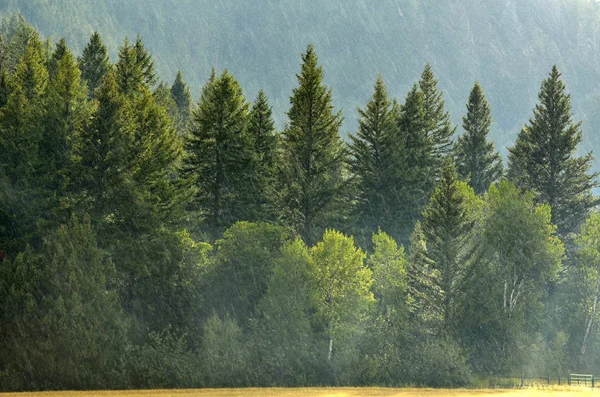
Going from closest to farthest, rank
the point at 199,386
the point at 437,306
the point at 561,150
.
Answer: the point at 199,386
the point at 437,306
the point at 561,150

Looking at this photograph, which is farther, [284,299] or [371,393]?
[284,299]

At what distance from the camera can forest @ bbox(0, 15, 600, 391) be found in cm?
5309

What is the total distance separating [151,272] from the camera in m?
60.0

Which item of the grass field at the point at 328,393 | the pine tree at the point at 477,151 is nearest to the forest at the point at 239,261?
the grass field at the point at 328,393

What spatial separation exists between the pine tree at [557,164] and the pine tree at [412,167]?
9040 mm

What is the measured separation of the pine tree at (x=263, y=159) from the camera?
70.8m

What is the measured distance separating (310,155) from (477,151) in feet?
97.4

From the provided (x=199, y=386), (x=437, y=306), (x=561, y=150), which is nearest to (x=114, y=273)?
(x=199, y=386)

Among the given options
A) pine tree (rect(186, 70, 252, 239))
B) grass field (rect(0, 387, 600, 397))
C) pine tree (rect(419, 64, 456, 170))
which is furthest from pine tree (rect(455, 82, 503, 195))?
grass field (rect(0, 387, 600, 397))

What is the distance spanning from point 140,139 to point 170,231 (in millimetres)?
6995

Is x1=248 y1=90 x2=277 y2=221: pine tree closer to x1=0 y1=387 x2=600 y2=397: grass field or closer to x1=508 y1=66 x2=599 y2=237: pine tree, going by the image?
x1=0 y1=387 x2=600 y2=397: grass field

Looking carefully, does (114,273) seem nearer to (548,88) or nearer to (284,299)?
(284,299)

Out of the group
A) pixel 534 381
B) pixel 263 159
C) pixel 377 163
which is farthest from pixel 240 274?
pixel 377 163

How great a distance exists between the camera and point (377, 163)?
82875 mm
